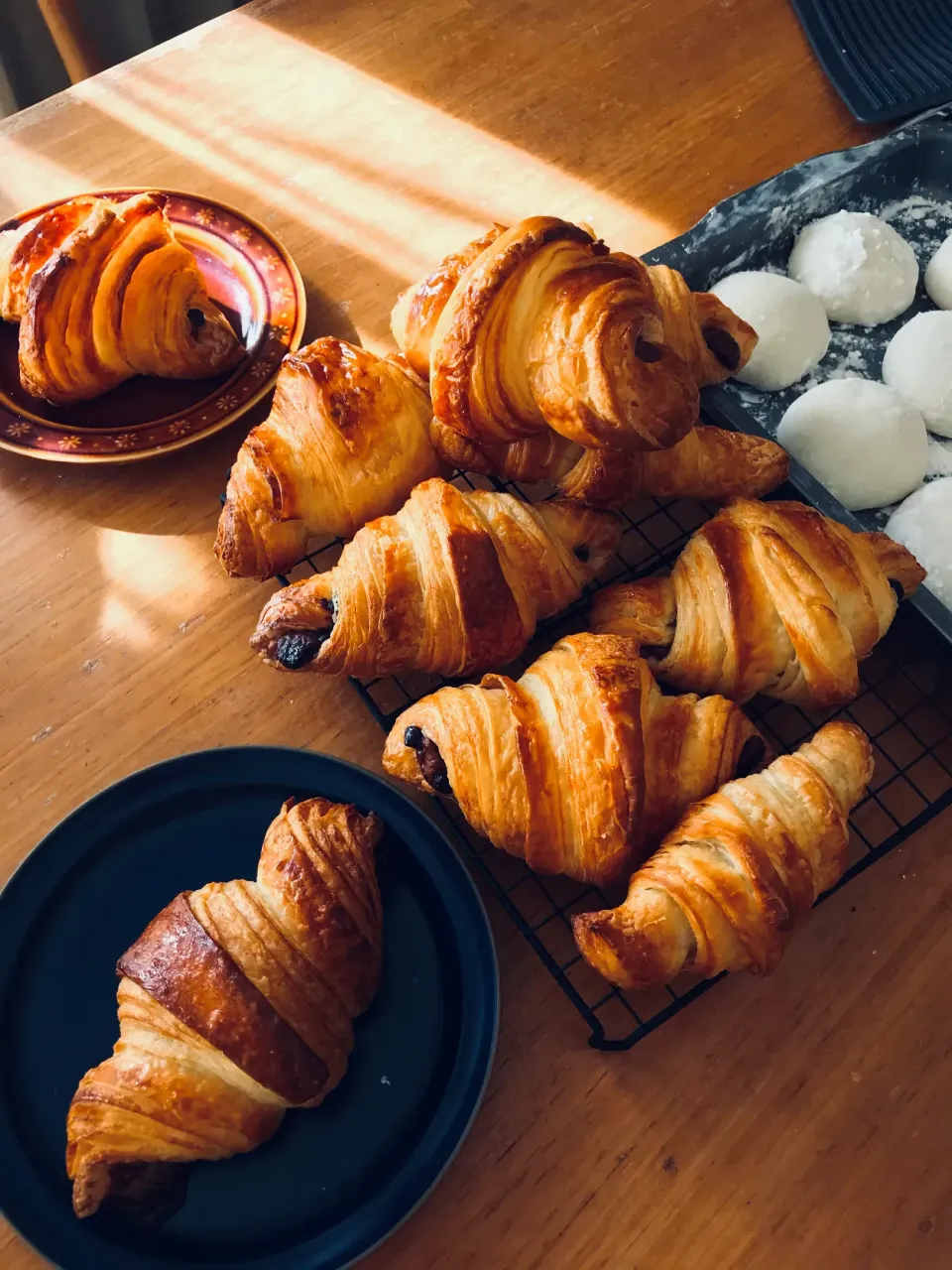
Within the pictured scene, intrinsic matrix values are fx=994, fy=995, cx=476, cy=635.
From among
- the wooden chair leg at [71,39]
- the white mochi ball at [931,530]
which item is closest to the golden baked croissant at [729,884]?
the white mochi ball at [931,530]

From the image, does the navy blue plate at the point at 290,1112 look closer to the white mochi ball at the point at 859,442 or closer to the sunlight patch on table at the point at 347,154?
the white mochi ball at the point at 859,442

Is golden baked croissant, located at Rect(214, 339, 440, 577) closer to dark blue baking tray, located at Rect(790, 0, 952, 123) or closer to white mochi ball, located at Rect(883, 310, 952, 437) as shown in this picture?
white mochi ball, located at Rect(883, 310, 952, 437)

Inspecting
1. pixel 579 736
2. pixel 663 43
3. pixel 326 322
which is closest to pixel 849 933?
pixel 579 736

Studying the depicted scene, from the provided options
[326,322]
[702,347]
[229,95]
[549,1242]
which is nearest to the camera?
[549,1242]

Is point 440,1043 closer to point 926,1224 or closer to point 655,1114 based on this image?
point 655,1114

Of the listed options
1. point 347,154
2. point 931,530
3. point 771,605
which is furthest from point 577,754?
point 347,154

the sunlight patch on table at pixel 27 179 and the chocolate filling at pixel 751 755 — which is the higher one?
the sunlight patch on table at pixel 27 179
